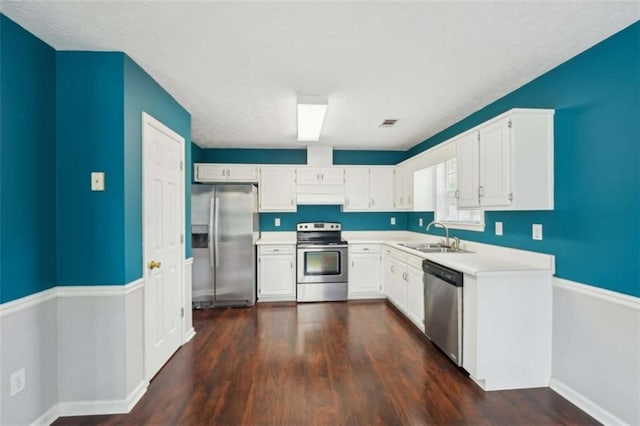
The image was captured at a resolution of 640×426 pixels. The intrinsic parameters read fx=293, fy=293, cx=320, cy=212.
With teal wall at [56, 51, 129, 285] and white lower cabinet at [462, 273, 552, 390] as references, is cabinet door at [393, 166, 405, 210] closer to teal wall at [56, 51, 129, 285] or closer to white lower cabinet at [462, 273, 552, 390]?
white lower cabinet at [462, 273, 552, 390]

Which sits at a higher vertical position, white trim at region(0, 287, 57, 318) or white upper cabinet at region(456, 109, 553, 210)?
white upper cabinet at region(456, 109, 553, 210)

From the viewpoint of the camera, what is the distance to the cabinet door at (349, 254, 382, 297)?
4.76m

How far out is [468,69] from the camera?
93.4 inches

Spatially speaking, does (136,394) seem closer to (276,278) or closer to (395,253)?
(276,278)

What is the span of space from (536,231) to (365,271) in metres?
2.64

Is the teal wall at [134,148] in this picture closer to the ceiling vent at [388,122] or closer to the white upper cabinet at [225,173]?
the white upper cabinet at [225,173]

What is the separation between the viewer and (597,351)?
201 centimetres

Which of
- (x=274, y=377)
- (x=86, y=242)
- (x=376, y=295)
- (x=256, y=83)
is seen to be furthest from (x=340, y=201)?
(x=86, y=242)

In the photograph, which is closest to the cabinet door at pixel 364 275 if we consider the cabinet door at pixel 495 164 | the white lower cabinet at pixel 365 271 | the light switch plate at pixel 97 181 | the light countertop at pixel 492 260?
the white lower cabinet at pixel 365 271

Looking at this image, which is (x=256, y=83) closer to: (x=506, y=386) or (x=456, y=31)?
(x=456, y=31)

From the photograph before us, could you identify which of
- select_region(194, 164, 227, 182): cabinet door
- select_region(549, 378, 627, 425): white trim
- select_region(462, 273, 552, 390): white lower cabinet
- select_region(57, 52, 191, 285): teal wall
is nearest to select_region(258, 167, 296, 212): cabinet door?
select_region(194, 164, 227, 182): cabinet door

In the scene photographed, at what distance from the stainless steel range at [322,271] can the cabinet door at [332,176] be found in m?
1.04

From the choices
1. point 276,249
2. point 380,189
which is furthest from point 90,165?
point 380,189

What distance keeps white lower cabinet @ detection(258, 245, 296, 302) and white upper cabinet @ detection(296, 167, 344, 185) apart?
45.6 inches
